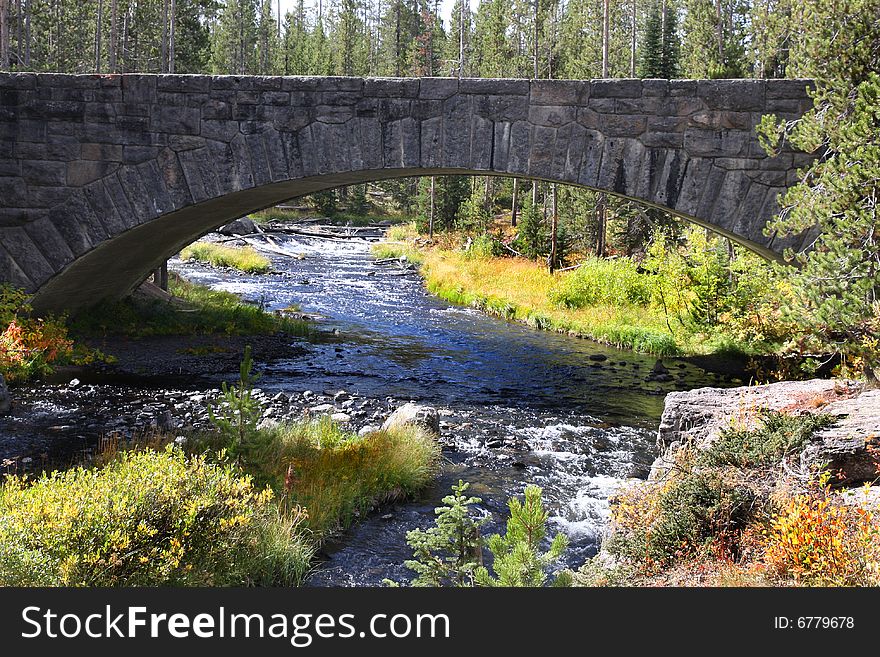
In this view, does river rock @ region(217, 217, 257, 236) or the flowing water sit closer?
the flowing water

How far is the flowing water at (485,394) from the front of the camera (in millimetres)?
7621

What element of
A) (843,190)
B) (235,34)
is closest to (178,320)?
(843,190)

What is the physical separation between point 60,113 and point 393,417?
604cm

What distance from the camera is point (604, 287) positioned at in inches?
758

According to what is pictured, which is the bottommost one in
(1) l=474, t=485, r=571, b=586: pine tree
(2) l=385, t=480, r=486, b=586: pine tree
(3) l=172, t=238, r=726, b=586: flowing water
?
(3) l=172, t=238, r=726, b=586: flowing water

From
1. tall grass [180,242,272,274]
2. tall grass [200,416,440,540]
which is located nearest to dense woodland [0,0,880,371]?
tall grass [200,416,440,540]

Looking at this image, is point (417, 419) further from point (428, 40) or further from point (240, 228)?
point (428, 40)

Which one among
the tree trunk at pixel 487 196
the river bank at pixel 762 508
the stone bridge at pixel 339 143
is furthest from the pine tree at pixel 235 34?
the river bank at pixel 762 508

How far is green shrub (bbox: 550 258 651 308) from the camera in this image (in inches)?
738

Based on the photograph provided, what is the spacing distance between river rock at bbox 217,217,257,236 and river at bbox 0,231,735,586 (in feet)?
49.7

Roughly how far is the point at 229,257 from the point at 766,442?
23.5m

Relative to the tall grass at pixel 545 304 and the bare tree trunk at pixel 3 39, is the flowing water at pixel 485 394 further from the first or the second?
the bare tree trunk at pixel 3 39

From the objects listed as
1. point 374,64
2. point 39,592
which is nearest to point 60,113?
point 39,592

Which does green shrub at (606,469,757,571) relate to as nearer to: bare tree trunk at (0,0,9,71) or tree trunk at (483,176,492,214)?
bare tree trunk at (0,0,9,71)
